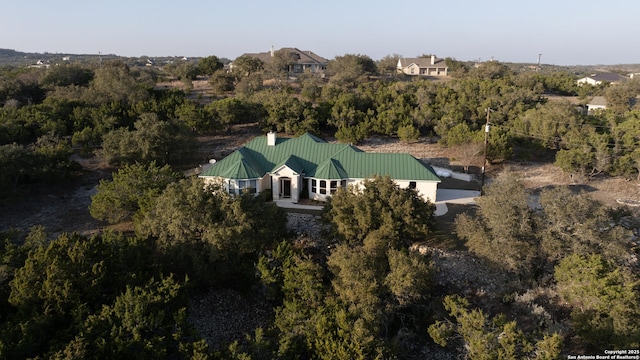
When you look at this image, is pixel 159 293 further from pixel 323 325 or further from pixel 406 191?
pixel 406 191

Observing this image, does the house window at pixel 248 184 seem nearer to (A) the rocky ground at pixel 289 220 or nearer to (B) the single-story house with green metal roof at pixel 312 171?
(B) the single-story house with green metal roof at pixel 312 171

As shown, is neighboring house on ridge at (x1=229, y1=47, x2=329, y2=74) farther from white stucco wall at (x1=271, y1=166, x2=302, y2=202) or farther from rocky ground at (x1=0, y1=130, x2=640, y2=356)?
white stucco wall at (x1=271, y1=166, x2=302, y2=202)

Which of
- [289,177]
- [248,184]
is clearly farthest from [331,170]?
[248,184]

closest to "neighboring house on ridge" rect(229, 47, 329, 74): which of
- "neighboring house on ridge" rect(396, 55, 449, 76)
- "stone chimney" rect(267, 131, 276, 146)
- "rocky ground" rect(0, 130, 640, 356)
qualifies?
"neighboring house on ridge" rect(396, 55, 449, 76)

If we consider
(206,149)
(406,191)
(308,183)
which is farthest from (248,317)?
(206,149)

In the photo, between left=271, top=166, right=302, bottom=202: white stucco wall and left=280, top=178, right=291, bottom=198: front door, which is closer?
left=271, top=166, right=302, bottom=202: white stucco wall

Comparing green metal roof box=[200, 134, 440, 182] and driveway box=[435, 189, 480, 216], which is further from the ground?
green metal roof box=[200, 134, 440, 182]
